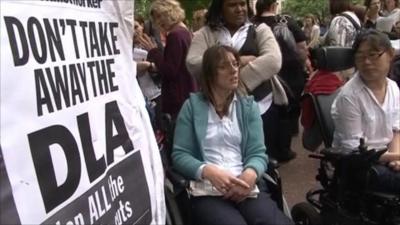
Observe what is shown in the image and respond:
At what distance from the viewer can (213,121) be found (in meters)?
3.23

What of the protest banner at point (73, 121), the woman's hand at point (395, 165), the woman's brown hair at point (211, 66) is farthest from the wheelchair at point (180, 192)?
the protest banner at point (73, 121)

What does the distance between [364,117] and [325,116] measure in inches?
10.5

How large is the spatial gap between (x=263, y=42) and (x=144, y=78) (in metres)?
1.40

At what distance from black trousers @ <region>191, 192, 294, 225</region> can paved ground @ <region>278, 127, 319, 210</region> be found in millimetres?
1720

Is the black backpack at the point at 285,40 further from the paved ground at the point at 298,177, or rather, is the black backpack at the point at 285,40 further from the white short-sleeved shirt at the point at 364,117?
the white short-sleeved shirt at the point at 364,117

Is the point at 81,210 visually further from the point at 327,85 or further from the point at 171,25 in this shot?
the point at 171,25

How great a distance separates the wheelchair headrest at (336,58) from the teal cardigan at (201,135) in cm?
70

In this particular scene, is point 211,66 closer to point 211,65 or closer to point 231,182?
point 211,65

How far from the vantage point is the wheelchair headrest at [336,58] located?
3641mm

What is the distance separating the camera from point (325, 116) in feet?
12.1

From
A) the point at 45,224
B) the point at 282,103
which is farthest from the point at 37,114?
the point at 282,103

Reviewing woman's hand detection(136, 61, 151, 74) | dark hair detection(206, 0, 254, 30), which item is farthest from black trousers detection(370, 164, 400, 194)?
woman's hand detection(136, 61, 151, 74)

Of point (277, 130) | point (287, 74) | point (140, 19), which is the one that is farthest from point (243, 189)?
point (140, 19)

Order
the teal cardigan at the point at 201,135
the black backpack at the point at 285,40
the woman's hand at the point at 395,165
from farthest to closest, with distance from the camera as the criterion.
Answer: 1. the black backpack at the point at 285,40
2. the woman's hand at the point at 395,165
3. the teal cardigan at the point at 201,135
